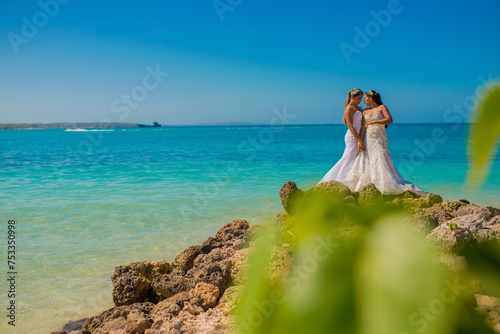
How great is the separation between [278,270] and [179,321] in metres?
2.59

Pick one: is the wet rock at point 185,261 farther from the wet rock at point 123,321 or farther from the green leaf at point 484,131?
the green leaf at point 484,131

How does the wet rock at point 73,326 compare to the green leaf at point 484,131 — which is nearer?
the green leaf at point 484,131

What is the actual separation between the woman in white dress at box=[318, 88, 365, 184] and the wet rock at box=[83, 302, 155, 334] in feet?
13.2

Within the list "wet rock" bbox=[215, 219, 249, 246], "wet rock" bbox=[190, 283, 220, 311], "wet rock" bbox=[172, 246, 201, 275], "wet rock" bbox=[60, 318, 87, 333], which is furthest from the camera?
"wet rock" bbox=[215, 219, 249, 246]

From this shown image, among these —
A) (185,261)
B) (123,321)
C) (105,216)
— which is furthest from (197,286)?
(105,216)

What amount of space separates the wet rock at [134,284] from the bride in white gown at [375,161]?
381cm

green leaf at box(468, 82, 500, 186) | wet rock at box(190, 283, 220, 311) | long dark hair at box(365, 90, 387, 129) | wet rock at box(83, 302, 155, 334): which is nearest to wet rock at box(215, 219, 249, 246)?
wet rock at box(190, 283, 220, 311)

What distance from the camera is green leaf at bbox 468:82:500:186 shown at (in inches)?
18.9

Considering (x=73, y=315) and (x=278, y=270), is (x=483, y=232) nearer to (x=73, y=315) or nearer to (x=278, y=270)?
(x=278, y=270)

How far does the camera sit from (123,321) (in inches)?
137

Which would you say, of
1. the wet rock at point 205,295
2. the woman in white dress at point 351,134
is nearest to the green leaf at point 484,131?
the wet rock at point 205,295

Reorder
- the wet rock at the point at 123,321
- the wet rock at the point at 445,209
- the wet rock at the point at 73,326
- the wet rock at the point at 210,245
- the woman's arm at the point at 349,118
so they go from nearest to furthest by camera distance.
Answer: the wet rock at the point at 123,321 → the wet rock at the point at 73,326 → the wet rock at the point at 445,209 → the wet rock at the point at 210,245 → the woman's arm at the point at 349,118

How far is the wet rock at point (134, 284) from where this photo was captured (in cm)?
427

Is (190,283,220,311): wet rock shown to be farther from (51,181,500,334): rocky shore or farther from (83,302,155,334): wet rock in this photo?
(83,302,155,334): wet rock
